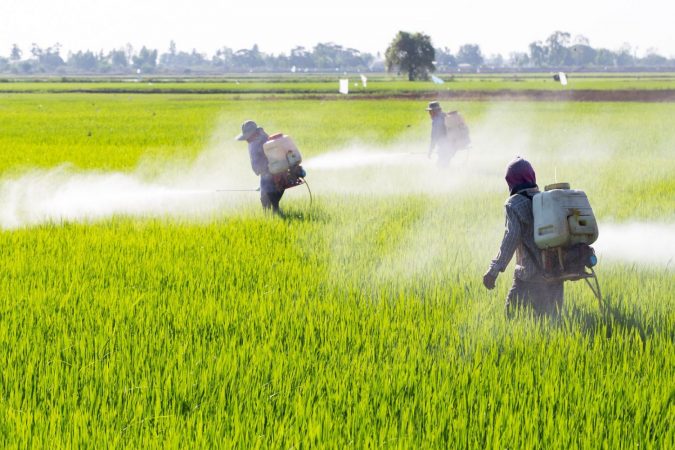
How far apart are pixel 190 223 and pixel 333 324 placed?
477 centimetres

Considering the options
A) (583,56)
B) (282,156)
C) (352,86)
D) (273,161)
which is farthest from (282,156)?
(583,56)

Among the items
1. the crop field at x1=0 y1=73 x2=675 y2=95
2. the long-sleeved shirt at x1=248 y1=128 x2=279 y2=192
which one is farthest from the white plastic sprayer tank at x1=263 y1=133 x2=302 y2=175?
the crop field at x1=0 y1=73 x2=675 y2=95

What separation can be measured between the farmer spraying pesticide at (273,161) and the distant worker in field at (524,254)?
14.3ft

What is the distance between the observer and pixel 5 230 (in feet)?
30.9

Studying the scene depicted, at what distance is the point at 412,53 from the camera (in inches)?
4227

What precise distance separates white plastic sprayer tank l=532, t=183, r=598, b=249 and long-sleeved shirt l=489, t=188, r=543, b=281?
283 millimetres

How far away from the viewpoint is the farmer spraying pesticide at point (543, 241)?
4980mm

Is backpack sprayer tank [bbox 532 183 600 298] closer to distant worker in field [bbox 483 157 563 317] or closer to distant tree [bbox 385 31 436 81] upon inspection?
distant worker in field [bbox 483 157 563 317]

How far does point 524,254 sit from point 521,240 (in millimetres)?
104

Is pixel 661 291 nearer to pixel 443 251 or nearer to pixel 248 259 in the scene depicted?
pixel 443 251

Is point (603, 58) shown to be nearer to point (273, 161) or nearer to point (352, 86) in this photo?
point (352, 86)

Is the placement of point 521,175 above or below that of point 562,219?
above

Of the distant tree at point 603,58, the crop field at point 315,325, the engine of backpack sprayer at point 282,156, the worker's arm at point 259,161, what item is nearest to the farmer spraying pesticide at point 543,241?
the crop field at point 315,325

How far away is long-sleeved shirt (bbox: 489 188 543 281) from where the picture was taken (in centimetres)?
530
